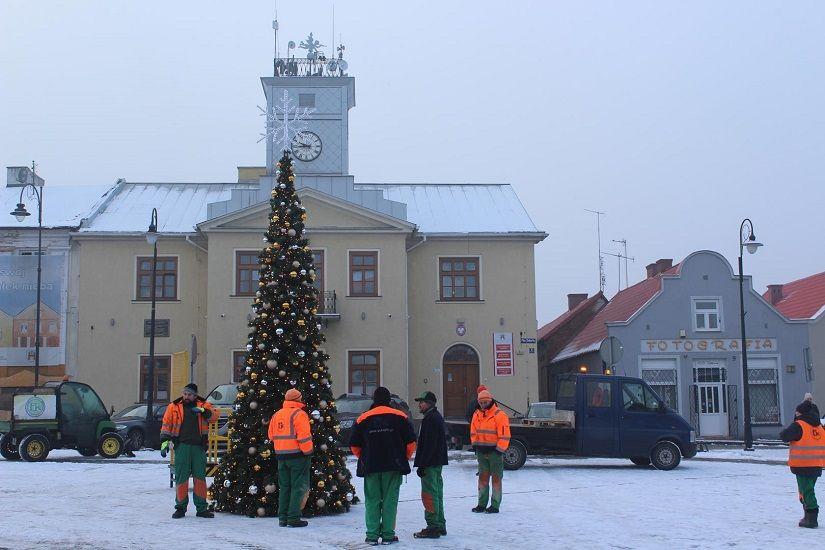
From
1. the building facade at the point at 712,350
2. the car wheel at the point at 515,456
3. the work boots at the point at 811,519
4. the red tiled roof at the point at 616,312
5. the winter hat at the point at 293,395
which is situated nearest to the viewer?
the winter hat at the point at 293,395

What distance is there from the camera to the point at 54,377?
1351 inches

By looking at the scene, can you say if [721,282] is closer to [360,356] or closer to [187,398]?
[360,356]

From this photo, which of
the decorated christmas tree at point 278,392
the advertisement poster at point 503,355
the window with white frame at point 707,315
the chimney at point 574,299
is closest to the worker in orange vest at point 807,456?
the decorated christmas tree at point 278,392

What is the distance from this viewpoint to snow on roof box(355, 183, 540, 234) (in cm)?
3647

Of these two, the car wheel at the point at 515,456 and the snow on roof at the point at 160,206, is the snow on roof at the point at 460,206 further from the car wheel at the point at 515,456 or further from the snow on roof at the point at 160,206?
the car wheel at the point at 515,456

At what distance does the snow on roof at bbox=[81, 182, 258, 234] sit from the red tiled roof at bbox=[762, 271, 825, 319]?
76.2ft

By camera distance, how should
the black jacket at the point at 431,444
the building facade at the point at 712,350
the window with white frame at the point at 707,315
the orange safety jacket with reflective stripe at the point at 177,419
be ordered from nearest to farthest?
the black jacket at the point at 431,444, the orange safety jacket with reflective stripe at the point at 177,419, the building facade at the point at 712,350, the window with white frame at the point at 707,315

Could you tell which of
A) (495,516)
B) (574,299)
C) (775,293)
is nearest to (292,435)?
(495,516)

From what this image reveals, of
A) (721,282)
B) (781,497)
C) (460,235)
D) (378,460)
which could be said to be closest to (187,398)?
(378,460)

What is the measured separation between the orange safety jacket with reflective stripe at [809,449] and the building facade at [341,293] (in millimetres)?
22559

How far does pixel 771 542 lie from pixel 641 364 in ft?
81.8

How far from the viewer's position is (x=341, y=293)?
112 feet

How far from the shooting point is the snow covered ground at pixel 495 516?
1035cm

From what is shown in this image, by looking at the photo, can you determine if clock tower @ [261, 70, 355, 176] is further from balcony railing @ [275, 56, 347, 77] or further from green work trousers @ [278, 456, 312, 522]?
green work trousers @ [278, 456, 312, 522]
